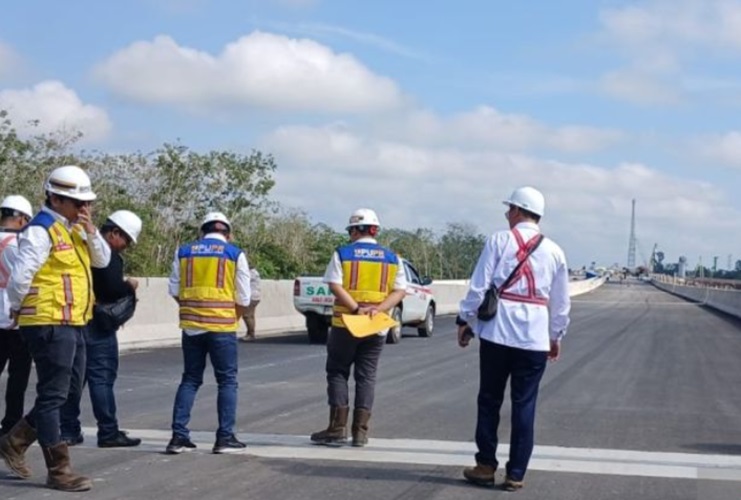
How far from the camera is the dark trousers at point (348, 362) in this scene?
10.1 metres

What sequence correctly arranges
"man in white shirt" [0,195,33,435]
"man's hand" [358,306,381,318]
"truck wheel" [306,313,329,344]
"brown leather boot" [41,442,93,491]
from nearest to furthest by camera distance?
"brown leather boot" [41,442,93,491] < "man in white shirt" [0,195,33,435] < "man's hand" [358,306,381,318] < "truck wheel" [306,313,329,344]

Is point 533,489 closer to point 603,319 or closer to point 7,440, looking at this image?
point 7,440

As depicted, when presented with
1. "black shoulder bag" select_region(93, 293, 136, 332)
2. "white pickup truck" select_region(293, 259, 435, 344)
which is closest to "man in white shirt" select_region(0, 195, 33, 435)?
"black shoulder bag" select_region(93, 293, 136, 332)

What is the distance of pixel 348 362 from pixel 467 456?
51.5 inches

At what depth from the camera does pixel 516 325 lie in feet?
27.6

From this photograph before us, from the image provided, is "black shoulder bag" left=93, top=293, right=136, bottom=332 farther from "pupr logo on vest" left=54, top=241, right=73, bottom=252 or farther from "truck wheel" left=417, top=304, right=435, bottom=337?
"truck wheel" left=417, top=304, right=435, bottom=337

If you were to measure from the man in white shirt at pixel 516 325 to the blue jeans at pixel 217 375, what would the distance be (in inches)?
80.7

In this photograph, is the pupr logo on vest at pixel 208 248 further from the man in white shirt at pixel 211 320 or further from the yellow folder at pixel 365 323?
the yellow folder at pixel 365 323

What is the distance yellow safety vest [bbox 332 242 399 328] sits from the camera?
10.1 m

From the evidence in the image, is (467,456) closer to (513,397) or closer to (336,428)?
(336,428)

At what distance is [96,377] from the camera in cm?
972

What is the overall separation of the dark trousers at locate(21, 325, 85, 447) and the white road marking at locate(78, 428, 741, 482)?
184 cm

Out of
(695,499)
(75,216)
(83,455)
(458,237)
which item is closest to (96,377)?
(83,455)

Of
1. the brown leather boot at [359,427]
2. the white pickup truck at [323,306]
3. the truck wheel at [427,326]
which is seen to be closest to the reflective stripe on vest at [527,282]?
the brown leather boot at [359,427]
